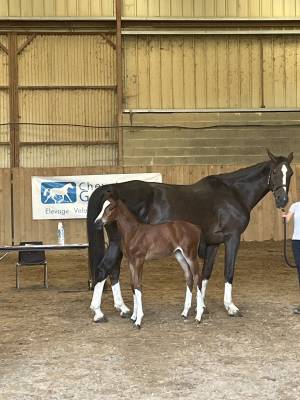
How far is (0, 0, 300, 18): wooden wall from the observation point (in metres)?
16.9

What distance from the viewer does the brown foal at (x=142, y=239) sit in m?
6.62

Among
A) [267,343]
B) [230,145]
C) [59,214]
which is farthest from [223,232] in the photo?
[230,145]

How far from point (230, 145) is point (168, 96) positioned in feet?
7.09

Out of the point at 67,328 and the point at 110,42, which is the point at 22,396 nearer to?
the point at 67,328

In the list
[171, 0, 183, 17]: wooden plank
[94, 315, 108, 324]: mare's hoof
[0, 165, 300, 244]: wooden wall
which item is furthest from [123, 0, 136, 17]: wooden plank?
[94, 315, 108, 324]: mare's hoof

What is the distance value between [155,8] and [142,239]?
1191cm

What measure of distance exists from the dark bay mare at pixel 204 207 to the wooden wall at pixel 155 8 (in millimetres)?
10612

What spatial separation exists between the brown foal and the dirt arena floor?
0.52 metres

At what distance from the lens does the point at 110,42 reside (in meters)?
17.1

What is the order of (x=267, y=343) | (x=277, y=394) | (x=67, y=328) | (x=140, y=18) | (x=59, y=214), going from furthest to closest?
(x=140, y=18), (x=59, y=214), (x=67, y=328), (x=267, y=343), (x=277, y=394)

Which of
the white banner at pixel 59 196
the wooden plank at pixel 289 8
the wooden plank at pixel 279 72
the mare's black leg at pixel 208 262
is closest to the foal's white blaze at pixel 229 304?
the mare's black leg at pixel 208 262

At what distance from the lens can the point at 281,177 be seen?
732 cm

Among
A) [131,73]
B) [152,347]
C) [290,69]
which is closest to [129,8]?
[131,73]

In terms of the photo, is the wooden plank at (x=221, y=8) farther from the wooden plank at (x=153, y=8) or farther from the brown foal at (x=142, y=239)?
the brown foal at (x=142, y=239)
